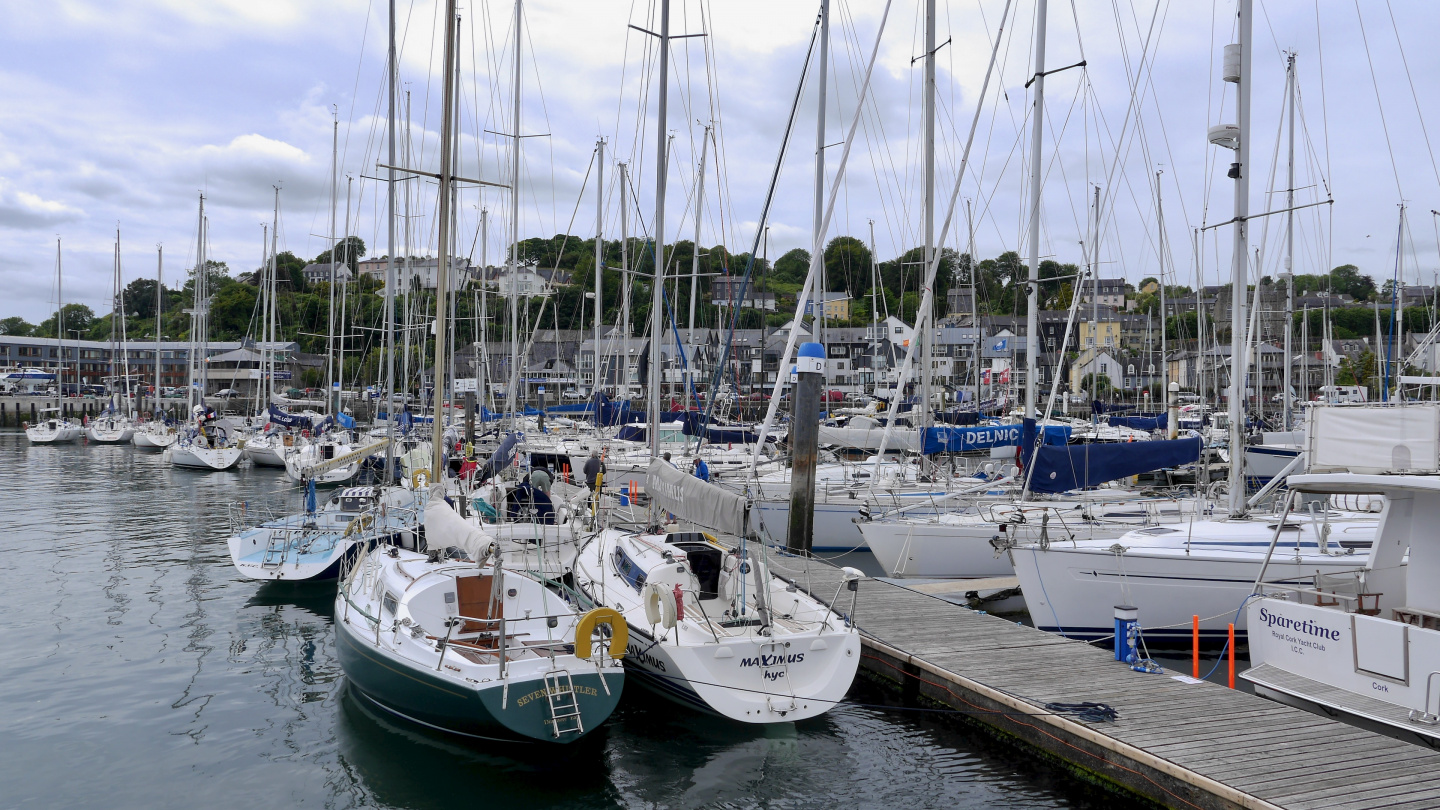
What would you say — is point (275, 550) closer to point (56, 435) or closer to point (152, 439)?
point (152, 439)

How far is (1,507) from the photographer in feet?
102

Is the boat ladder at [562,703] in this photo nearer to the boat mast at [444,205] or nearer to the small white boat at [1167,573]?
the boat mast at [444,205]

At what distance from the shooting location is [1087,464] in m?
17.3

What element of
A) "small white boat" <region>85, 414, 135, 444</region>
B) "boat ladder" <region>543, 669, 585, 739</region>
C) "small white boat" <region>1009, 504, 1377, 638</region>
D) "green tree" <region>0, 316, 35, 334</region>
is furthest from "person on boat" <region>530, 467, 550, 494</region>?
"green tree" <region>0, 316, 35, 334</region>

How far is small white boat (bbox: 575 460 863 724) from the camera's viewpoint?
10453mm

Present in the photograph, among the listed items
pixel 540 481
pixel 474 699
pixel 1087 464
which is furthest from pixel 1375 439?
pixel 540 481

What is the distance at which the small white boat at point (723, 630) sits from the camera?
34.3ft

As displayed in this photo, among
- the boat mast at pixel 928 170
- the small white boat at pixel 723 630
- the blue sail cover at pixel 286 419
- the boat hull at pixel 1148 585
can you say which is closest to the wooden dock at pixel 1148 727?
the boat hull at pixel 1148 585

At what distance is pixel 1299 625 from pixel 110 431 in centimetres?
7228

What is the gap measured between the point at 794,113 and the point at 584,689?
48.0 ft

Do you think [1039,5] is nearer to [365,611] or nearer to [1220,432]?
[365,611]

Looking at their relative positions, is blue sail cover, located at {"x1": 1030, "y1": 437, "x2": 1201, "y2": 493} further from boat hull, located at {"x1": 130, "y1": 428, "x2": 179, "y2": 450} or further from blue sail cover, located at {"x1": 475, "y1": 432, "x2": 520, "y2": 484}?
boat hull, located at {"x1": 130, "y1": 428, "x2": 179, "y2": 450}

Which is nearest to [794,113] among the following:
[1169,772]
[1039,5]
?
[1039,5]

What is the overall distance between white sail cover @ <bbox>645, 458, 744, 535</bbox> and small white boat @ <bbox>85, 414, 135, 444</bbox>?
5967 cm
